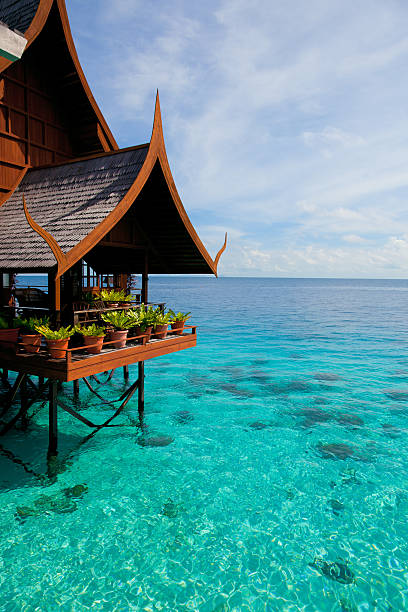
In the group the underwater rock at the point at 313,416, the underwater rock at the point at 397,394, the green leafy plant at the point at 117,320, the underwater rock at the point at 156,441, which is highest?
the green leafy plant at the point at 117,320

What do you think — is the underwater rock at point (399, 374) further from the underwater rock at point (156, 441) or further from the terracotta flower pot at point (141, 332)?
the terracotta flower pot at point (141, 332)

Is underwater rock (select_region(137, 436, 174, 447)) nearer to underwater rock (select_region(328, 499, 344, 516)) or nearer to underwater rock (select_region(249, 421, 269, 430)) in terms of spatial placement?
underwater rock (select_region(249, 421, 269, 430))

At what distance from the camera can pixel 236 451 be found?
1279 cm

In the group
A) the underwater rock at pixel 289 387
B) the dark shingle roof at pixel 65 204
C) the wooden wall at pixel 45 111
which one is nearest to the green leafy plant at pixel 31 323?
the dark shingle roof at pixel 65 204

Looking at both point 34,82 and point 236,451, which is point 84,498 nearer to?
point 236,451

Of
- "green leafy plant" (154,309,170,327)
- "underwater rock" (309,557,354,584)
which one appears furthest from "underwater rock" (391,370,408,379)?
"underwater rock" (309,557,354,584)

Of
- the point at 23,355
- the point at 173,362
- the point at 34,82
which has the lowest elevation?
the point at 173,362

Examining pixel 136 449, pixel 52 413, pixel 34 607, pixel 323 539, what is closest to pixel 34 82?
pixel 52 413

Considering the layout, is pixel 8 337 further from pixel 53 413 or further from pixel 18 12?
pixel 18 12

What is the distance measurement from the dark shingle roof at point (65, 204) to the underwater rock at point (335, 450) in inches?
405

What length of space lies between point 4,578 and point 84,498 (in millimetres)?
2564

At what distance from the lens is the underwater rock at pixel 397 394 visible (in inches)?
766

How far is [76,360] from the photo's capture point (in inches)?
340

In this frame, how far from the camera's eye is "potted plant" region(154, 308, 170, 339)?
1143 centimetres
